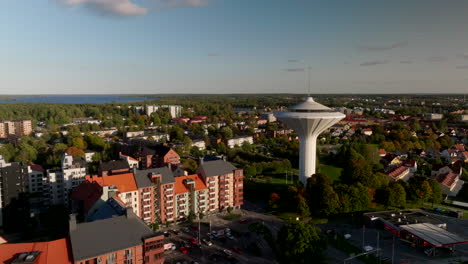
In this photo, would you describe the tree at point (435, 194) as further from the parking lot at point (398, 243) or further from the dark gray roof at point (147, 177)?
the dark gray roof at point (147, 177)

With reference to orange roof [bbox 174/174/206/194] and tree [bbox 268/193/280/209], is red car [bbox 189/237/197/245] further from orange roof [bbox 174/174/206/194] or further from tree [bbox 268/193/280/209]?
tree [bbox 268/193/280/209]

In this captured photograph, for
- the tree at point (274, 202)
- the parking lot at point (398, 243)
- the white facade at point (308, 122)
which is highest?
the white facade at point (308, 122)

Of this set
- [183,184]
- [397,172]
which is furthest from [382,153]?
[183,184]

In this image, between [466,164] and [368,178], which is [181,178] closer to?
[368,178]

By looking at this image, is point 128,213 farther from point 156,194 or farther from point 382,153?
point 382,153

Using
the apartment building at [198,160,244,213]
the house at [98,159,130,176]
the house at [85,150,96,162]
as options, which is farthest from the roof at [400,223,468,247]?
the house at [85,150,96,162]

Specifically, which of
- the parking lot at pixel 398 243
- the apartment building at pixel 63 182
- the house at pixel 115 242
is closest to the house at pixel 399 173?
the parking lot at pixel 398 243

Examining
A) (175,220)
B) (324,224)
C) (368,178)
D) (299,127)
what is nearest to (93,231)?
(175,220)
